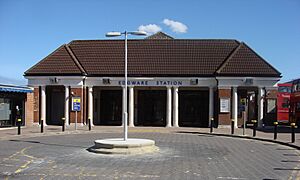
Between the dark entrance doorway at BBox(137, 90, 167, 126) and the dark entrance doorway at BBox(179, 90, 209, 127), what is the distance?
169 centimetres

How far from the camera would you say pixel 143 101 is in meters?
34.4

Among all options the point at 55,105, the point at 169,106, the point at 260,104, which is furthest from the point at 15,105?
the point at 260,104

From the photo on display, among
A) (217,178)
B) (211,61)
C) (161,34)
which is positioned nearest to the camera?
(217,178)

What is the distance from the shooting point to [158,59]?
109ft

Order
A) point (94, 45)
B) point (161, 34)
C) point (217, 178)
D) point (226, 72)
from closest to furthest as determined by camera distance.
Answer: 1. point (217, 178)
2. point (226, 72)
3. point (94, 45)
4. point (161, 34)

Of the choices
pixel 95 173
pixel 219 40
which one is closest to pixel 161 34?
pixel 219 40

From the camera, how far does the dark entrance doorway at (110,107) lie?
3472cm

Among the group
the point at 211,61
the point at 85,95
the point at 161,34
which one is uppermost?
the point at 161,34

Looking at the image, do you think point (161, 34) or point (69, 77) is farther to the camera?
point (161, 34)

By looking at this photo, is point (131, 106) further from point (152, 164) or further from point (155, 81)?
point (152, 164)

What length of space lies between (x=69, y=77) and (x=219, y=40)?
13.7 meters

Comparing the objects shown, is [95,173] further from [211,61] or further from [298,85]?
[298,85]

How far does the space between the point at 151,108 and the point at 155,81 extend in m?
3.50

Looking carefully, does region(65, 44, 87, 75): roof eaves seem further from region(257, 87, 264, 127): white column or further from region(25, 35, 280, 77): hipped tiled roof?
region(257, 87, 264, 127): white column
